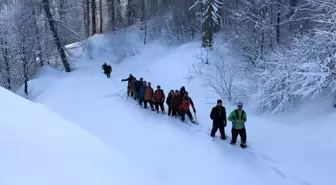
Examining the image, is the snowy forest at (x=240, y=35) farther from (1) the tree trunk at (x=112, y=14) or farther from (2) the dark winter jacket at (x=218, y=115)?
(2) the dark winter jacket at (x=218, y=115)

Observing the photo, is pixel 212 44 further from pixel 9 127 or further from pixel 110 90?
pixel 9 127

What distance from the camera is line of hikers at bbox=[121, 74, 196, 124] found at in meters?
13.0

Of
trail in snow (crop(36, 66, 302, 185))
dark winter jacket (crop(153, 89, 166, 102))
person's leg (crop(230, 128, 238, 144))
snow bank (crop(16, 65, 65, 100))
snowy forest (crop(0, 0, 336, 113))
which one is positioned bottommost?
snow bank (crop(16, 65, 65, 100))

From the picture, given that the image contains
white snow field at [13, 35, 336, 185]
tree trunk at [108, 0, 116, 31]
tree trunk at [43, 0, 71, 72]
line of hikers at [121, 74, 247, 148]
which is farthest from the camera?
tree trunk at [108, 0, 116, 31]

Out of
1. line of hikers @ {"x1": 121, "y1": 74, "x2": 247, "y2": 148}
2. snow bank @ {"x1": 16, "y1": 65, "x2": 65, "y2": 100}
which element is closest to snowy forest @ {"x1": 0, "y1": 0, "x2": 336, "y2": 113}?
snow bank @ {"x1": 16, "y1": 65, "x2": 65, "y2": 100}

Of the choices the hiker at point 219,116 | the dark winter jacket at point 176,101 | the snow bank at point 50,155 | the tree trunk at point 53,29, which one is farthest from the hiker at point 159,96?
the tree trunk at point 53,29

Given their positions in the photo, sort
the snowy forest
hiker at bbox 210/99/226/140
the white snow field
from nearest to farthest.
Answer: the white snow field → hiker at bbox 210/99/226/140 → the snowy forest

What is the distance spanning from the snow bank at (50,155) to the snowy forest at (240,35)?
7372 mm

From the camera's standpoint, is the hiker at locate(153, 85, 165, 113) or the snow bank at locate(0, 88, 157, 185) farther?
the hiker at locate(153, 85, 165, 113)

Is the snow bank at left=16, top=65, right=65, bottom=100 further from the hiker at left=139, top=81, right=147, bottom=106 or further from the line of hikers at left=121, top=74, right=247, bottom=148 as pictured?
the hiker at left=139, top=81, right=147, bottom=106

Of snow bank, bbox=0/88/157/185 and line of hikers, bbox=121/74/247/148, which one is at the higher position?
snow bank, bbox=0/88/157/185

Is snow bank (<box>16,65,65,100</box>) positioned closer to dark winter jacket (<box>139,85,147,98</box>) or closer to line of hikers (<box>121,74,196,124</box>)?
line of hikers (<box>121,74,196,124</box>)

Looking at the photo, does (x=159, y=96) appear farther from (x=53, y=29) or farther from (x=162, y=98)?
(x=53, y=29)

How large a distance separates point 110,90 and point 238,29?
29.0 feet
